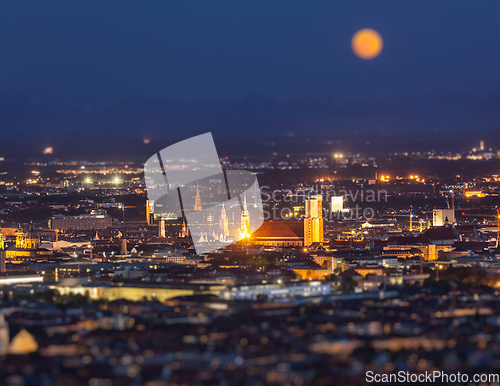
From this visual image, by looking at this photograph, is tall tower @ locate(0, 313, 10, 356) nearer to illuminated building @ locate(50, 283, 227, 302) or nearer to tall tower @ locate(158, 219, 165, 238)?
illuminated building @ locate(50, 283, 227, 302)

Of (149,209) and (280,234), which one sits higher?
(149,209)

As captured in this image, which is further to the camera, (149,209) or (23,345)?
(149,209)

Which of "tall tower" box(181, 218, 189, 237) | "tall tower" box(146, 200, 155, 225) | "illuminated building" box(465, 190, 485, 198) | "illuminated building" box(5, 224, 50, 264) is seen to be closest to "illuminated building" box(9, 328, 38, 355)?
"illuminated building" box(5, 224, 50, 264)

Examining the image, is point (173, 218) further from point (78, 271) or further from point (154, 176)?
point (78, 271)

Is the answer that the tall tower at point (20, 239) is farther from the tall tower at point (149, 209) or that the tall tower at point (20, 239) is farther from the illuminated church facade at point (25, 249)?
the tall tower at point (149, 209)

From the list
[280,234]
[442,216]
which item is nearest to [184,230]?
[280,234]

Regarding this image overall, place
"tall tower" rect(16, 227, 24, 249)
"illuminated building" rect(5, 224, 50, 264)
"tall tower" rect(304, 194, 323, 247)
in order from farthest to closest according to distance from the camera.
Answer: "tall tower" rect(304, 194, 323, 247) < "tall tower" rect(16, 227, 24, 249) < "illuminated building" rect(5, 224, 50, 264)

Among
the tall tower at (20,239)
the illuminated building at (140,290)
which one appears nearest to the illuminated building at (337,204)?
the tall tower at (20,239)

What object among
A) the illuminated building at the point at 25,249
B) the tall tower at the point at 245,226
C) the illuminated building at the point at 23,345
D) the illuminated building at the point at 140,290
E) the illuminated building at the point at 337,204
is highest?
the illuminated building at the point at 337,204

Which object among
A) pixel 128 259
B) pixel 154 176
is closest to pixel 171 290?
pixel 128 259

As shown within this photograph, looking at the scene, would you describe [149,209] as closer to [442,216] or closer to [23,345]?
[442,216]

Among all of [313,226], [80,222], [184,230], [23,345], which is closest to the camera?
[23,345]
